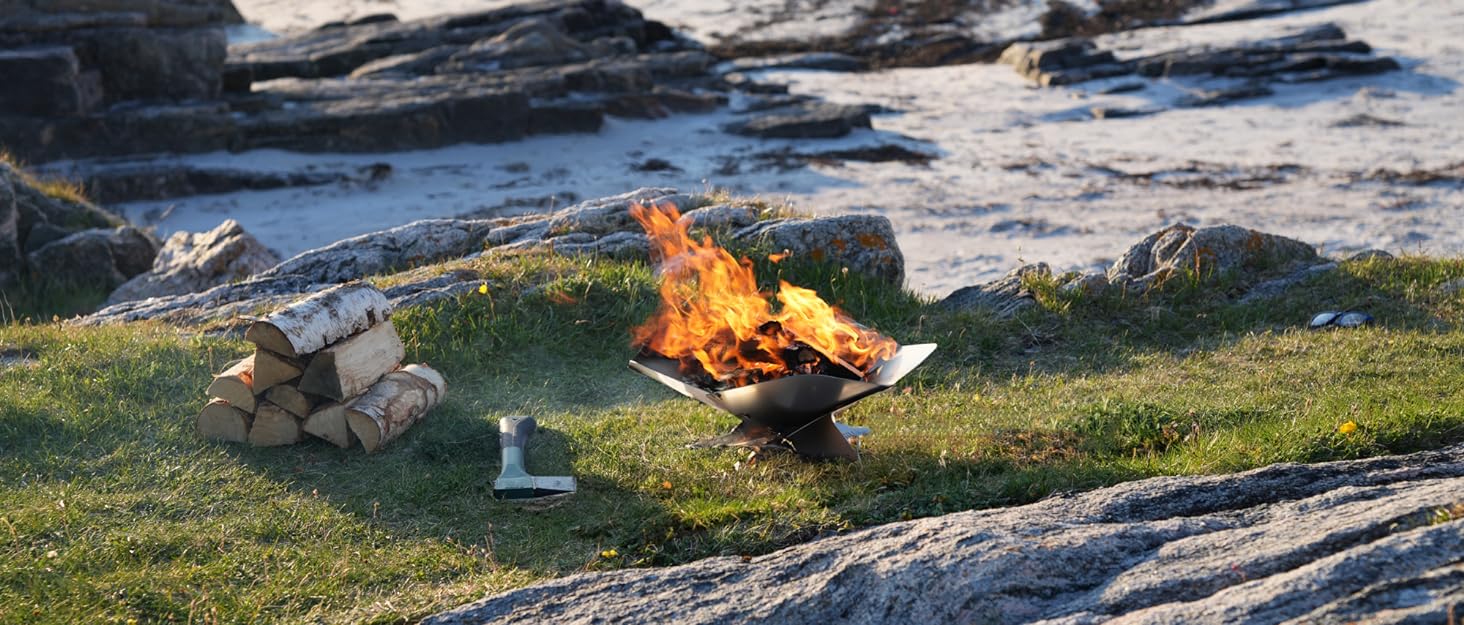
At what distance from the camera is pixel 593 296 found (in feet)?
30.5

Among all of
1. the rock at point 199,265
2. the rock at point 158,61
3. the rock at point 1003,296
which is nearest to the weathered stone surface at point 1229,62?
the rock at point 1003,296

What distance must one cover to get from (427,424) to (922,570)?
12.3 ft

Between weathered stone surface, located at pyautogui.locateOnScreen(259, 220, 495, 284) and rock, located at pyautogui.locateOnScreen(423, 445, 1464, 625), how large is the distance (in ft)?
21.7

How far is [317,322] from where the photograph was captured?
687 centimetres

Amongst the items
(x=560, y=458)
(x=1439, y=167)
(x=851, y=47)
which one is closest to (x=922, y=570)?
(x=560, y=458)

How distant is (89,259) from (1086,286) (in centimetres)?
1036

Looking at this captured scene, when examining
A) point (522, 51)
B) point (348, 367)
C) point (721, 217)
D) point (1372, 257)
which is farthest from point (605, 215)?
point (522, 51)

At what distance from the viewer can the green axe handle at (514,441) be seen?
634cm

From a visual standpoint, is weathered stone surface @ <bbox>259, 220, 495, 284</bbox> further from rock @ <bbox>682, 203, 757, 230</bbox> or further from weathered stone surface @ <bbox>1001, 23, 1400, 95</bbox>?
weathered stone surface @ <bbox>1001, 23, 1400, 95</bbox>

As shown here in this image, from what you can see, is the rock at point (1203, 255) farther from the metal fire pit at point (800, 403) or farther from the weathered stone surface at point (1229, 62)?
the weathered stone surface at point (1229, 62)

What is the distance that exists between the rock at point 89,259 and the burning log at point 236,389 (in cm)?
745

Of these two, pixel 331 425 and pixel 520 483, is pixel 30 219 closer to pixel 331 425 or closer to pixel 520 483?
pixel 331 425

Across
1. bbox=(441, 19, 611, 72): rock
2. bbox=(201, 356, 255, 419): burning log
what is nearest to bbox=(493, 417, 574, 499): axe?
bbox=(201, 356, 255, 419): burning log

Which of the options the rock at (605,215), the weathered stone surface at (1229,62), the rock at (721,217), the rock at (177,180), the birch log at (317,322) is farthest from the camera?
the weathered stone surface at (1229,62)
